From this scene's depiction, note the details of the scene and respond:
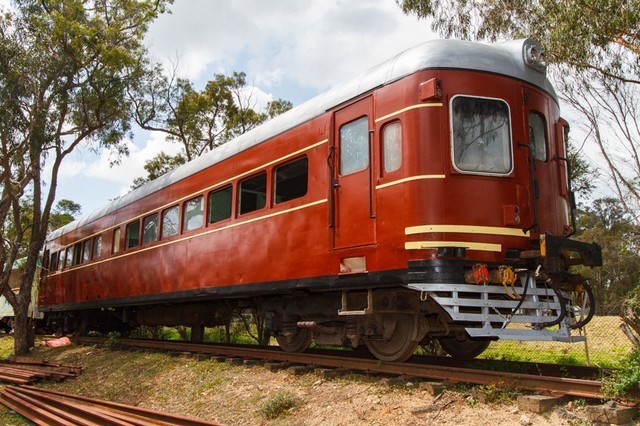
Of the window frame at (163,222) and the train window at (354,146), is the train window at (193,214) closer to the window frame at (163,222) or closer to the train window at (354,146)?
the window frame at (163,222)

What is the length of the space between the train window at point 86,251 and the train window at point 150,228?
391cm

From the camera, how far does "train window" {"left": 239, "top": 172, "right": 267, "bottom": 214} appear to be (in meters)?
8.32

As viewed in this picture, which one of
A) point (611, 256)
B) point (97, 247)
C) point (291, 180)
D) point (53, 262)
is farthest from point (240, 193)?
point (611, 256)

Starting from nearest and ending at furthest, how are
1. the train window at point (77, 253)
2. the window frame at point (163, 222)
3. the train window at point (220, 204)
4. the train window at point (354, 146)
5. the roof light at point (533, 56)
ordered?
the train window at point (354, 146), the roof light at point (533, 56), the train window at point (220, 204), the window frame at point (163, 222), the train window at point (77, 253)

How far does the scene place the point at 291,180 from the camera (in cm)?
780

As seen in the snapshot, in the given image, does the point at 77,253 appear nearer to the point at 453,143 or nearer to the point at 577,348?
the point at 453,143

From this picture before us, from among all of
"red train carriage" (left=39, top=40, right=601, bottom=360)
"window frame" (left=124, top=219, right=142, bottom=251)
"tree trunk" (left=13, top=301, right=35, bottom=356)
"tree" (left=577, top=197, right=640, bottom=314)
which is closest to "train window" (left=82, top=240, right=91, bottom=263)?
"tree trunk" (left=13, top=301, right=35, bottom=356)

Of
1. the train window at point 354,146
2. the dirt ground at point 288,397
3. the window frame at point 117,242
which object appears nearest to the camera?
the dirt ground at point 288,397

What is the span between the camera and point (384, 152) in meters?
6.35

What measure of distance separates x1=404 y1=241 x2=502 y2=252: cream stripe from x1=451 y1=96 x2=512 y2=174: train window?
82 centimetres

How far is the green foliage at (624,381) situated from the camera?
14.4 feet

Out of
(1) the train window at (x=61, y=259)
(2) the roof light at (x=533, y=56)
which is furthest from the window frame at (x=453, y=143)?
(1) the train window at (x=61, y=259)

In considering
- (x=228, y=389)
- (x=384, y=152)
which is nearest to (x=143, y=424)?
(x=228, y=389)

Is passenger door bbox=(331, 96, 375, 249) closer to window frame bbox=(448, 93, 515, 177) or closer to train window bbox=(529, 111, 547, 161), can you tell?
window frame bbox=(448, 93, 515, 177)
